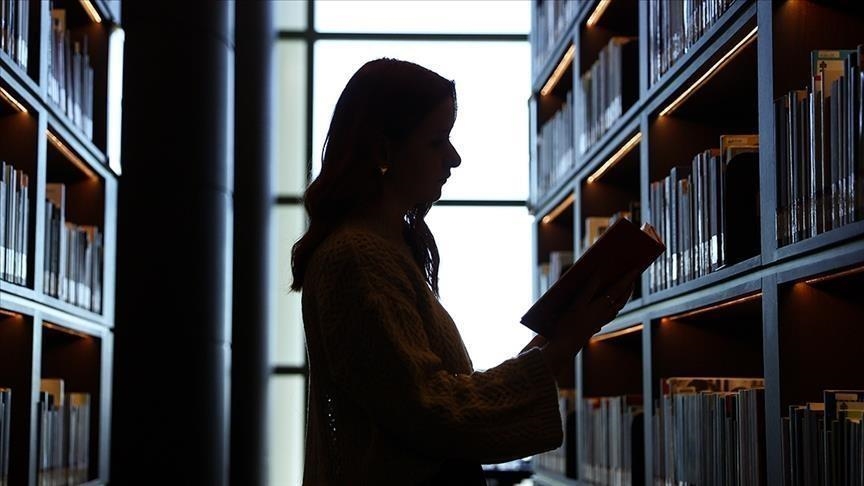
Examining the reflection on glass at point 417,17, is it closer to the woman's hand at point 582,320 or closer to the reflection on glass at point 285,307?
the reflection on glass at point 285,307

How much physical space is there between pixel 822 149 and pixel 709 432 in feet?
2.87

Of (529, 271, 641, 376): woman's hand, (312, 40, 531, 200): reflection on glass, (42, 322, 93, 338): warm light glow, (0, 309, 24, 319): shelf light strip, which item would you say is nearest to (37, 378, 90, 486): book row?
(42, 322, 93, 338): warm light glow

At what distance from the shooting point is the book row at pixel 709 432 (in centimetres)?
224

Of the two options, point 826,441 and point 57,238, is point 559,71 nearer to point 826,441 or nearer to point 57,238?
point 57,238

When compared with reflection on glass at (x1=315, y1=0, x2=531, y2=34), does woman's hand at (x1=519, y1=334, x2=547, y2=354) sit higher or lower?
lower

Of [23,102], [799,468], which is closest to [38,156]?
[23,102]

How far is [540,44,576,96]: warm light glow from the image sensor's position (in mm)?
4429

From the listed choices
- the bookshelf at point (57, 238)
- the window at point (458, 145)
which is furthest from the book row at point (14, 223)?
the window at point (458, 145)

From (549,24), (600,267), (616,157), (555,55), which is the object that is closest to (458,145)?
(549,24)

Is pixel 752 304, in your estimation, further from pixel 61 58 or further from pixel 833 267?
pixel 61 58

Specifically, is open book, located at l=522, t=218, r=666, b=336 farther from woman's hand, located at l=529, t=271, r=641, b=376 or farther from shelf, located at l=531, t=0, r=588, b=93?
shelf, located at l=531, t=0, r=588, b=93

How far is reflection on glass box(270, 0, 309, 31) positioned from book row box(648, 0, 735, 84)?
11.9ft

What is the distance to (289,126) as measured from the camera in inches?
254

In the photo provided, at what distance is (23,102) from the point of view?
10.2 ft
